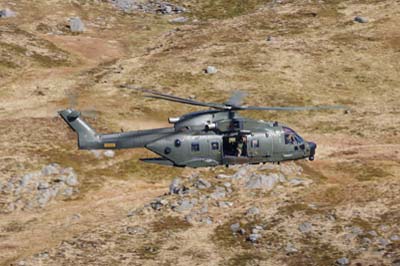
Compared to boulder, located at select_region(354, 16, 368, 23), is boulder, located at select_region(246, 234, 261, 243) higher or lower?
lower

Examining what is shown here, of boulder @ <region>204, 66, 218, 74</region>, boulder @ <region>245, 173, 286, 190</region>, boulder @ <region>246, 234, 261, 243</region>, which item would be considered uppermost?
boulder @ <region>204, 66, 218, 74</region>

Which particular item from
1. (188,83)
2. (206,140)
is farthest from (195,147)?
(188,83)

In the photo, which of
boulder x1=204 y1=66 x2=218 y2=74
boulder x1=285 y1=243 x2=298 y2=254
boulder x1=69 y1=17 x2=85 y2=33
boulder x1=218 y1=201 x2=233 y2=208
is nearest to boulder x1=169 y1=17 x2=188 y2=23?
boulder x1=69 y1=17 x2=85 y2=33

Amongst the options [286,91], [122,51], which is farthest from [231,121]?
[122,51]

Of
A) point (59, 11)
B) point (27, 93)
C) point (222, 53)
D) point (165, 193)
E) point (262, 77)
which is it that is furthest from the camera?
point (59, 11)

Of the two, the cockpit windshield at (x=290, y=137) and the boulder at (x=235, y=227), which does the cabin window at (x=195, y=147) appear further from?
the boulder at (x=235, y=227)

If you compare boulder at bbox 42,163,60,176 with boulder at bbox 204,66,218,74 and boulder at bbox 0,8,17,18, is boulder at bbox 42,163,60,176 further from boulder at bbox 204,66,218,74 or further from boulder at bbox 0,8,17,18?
boulder at bbox 0,8,17,18

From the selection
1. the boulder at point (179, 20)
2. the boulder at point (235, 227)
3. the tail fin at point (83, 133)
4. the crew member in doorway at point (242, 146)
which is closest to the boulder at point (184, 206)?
the boulder at point (235, 227)

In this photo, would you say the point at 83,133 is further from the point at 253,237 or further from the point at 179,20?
the point at 179,20

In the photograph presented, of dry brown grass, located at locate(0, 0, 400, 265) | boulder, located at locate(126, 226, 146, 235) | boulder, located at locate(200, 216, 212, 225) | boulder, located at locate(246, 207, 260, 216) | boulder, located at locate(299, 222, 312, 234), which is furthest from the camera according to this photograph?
dry brown grass, located at locate(0, 0, 400, 265)

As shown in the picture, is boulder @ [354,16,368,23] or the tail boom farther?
boulder @ [354,16,368,23]

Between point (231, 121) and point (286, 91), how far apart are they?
3249 cm

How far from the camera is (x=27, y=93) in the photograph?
6328 cm

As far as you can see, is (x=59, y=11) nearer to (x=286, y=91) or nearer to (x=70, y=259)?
(x=286, y=91)
